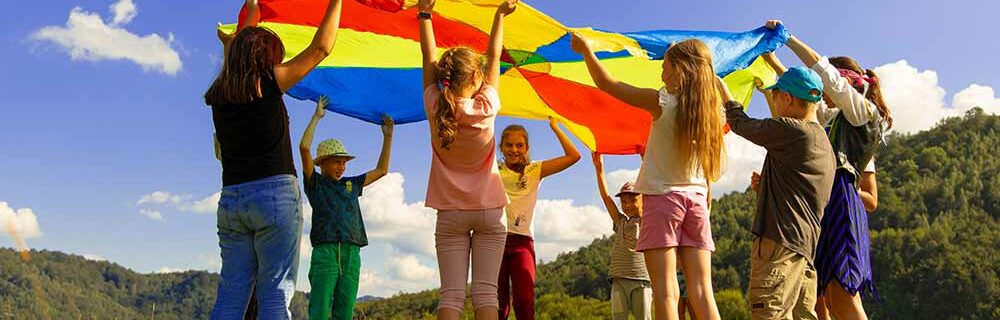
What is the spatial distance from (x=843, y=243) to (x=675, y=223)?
833mm

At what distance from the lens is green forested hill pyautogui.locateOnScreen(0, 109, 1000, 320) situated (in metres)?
45.8

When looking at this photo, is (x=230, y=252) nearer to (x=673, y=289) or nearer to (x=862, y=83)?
(x=673, y=289)

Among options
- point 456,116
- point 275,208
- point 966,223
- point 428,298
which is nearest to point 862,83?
point 456,116

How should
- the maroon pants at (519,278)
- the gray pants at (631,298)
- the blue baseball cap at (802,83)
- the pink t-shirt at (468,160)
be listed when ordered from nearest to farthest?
the blue baseball cap at (802,83)
the pink t-shirt at (468,160)
the maroon pants at (519,278)
the gray pants at (631,298)

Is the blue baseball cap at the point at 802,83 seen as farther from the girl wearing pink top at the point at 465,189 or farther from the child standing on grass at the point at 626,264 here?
the child standing on grass at the point at 626,264

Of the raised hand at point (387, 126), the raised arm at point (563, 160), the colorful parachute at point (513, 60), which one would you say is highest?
the colorful parachute at point (513, 60)

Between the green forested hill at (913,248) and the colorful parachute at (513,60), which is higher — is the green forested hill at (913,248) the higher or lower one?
the higher one

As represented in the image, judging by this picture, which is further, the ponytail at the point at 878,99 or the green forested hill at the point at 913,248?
the green forested hill at the point at 913,248

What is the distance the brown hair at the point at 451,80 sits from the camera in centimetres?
326

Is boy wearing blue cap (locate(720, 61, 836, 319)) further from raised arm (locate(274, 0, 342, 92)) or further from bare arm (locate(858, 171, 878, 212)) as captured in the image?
raised arm (locate(274, 0, 342, 92))

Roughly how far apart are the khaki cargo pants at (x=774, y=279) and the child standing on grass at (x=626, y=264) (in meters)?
2.18

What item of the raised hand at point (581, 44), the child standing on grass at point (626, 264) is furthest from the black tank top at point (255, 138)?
the child standing on grass at point (626, 264)

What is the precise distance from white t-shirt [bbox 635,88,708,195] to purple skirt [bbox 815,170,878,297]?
2.16ft

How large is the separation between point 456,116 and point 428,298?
43035 millimetres
